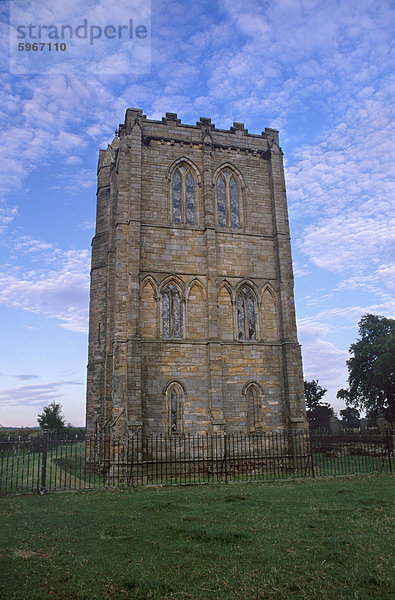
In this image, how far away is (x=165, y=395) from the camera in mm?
18875

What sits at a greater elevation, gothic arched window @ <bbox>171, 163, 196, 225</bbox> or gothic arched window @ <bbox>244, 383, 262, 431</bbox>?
gothic arched window @ <bbox>171, 163, 196, 225</bbox>

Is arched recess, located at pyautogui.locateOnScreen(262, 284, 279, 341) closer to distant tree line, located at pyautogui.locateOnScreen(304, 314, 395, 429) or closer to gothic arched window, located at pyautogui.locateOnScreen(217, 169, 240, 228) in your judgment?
gothic arched window, located at pyautogui.locateOnScreen(217, 169, 240, 228)

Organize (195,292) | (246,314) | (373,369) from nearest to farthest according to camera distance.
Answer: (195,292)
(246,314)
(373,369)

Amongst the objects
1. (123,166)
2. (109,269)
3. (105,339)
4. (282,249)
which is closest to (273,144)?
(282,249)

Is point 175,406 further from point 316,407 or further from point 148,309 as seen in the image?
point 316,407

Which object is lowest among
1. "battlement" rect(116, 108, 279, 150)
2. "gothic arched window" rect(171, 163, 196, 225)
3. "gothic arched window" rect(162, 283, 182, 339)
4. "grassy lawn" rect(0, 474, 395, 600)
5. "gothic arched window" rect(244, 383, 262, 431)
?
"grassy lawn" rect(0, 474, 395, 600)

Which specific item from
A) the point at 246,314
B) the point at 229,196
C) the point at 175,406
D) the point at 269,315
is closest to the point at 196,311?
the point at 246,314

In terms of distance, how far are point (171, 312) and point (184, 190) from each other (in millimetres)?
6082

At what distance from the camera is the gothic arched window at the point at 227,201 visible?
73.0 feet

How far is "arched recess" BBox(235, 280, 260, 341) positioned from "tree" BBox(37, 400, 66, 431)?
25.6m

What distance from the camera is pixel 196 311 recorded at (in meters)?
20.4

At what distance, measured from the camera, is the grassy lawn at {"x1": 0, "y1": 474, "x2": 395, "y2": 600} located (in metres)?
5.32

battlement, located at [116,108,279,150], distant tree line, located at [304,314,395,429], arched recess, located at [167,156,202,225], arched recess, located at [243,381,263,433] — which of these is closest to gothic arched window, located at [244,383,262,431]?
arched recess, located at [243,381,263,433]

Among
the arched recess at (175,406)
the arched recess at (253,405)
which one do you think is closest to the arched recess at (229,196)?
the arched recess at (253,405)
